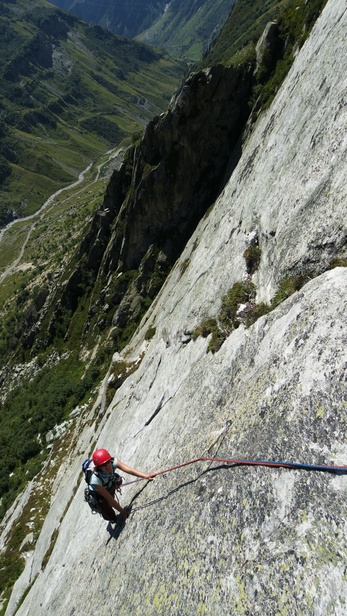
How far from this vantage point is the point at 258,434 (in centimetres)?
897

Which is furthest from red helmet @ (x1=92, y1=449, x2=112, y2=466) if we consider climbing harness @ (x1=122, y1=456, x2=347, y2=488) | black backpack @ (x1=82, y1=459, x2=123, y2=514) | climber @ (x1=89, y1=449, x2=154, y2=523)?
climbing harness @ (x1=122, y1=456, x2=347, y2=488)

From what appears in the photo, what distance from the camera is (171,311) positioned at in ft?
94.0

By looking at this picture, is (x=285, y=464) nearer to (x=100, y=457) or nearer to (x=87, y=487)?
(x=100, y=457)

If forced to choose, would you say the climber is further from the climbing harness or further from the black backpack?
the climbing harness

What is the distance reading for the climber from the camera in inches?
432

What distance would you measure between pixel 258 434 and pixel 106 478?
5.68 metres

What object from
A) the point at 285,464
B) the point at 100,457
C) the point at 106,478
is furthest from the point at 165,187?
the point at 285,464

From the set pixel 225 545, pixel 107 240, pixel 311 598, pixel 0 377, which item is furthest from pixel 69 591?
pixel 0 377

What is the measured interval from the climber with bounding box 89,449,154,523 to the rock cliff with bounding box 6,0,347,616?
872mm

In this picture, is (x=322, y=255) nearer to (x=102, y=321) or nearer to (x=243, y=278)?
(x=243, y=278)

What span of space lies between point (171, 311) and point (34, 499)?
2509cm

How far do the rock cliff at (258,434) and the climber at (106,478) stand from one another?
0.87 meters

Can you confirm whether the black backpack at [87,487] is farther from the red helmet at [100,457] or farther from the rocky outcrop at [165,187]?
the rocky outcrop at [165,187]

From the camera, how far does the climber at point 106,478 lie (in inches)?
432
